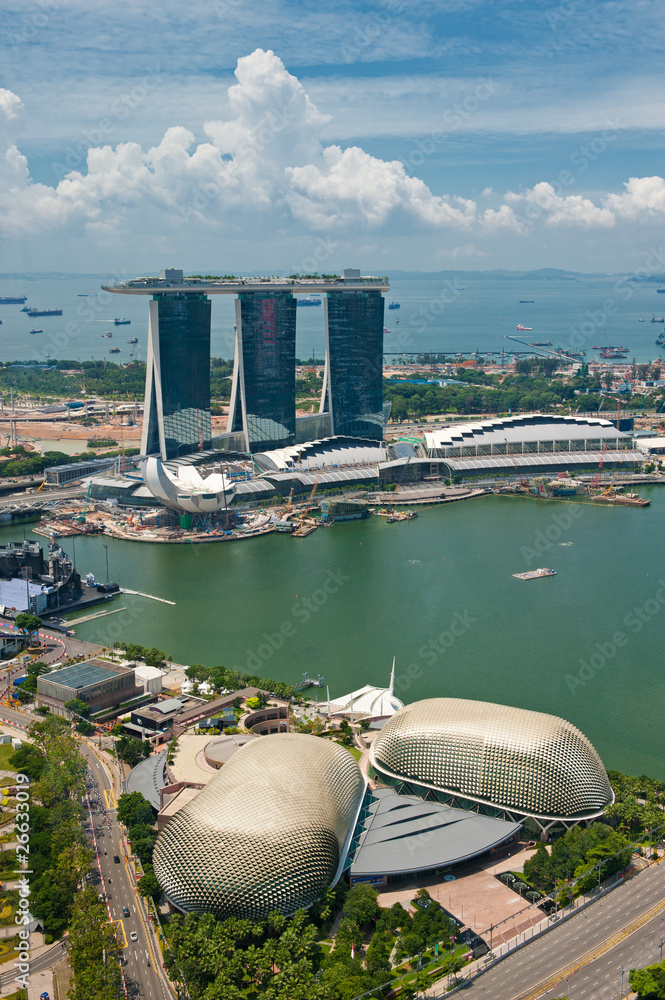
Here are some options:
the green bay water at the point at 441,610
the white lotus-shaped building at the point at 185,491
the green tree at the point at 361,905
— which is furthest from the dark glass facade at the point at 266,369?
the green tree at the point at 361,905

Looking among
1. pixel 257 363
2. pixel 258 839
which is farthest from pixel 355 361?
pixel 258 839

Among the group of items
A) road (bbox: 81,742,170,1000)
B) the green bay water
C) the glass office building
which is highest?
the glass office building

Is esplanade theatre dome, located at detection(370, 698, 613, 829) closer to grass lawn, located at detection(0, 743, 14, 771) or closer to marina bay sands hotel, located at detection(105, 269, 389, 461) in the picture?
grass lawn, located at detection(0, 743, 14, 771)

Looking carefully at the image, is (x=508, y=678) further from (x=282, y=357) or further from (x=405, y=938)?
(x=282, y=357)

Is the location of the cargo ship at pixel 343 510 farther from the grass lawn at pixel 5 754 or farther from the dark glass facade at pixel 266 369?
the grass lawn at pixel 5 754

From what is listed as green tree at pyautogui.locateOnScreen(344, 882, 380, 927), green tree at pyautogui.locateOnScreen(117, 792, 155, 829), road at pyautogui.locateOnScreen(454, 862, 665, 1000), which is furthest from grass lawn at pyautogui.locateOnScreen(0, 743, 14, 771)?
road at pyautogui.locateOnScreen(454, 862, 665, 1000)

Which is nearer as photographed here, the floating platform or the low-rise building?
the low-rise building
